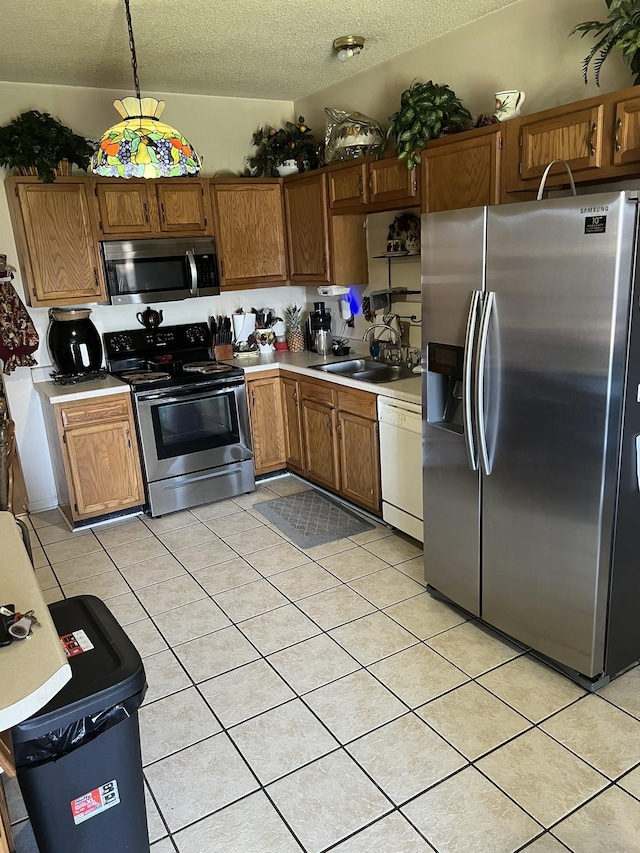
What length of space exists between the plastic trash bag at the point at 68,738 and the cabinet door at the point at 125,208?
330 cm

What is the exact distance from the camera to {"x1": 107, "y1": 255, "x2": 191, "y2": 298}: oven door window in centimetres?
416

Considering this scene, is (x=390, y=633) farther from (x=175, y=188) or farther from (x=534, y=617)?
(x=175, y=188)

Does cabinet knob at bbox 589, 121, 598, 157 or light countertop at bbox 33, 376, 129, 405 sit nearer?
cabinet knob at bbox 589, 121, 598, 157

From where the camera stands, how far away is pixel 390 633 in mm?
2814

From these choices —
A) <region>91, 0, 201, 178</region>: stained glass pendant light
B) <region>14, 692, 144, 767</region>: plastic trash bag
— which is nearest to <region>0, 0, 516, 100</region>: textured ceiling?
<region>91, 0, 201, 178</region>: stained glass pendant light

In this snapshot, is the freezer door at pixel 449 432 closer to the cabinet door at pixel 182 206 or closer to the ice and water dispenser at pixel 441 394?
the ice and water dispenser at pixel 441 394

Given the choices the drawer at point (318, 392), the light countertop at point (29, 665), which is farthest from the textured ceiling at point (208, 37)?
the light countertop at point (29, 665)

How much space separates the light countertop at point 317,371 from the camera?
3439 millimetres

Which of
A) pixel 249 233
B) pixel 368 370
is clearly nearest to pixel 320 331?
pixel 368 370

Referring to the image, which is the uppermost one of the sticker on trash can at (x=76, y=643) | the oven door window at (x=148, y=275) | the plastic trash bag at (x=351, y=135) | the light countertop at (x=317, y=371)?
the plastic trash bag at (x=351, y=135)

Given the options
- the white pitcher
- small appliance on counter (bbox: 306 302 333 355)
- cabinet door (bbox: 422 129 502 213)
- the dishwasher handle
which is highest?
the white pitcher

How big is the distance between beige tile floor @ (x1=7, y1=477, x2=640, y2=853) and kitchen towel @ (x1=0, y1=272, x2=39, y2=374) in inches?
55.8

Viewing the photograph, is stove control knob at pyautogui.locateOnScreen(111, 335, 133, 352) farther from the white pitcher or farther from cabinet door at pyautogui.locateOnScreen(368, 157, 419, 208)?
the white pitcher

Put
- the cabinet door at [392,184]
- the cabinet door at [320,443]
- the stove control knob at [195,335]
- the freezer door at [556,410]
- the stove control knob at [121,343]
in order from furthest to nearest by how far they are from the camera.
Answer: the stove control knob at [195,335] → the stove control knob at [121,343] → the cabinet door at [320,443] → the cabinet door at [392,184] → the freezer door at [556,410]
